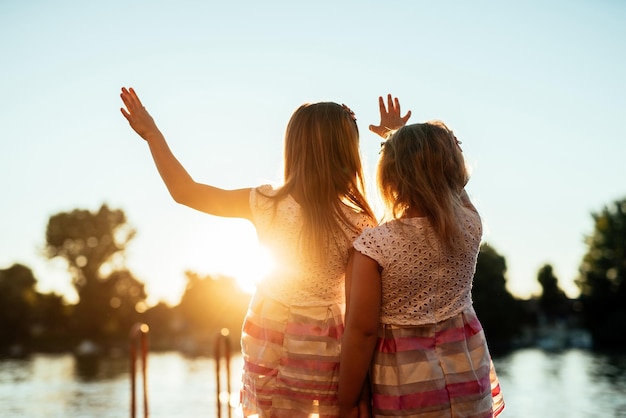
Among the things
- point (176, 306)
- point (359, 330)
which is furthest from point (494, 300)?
point (359, 330)

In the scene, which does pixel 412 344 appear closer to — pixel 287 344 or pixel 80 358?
pixel 287 344

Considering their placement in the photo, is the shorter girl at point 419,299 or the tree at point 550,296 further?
the tree at point 550,296

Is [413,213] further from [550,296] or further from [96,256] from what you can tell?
[550,296]

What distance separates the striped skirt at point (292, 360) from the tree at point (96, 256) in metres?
45.8

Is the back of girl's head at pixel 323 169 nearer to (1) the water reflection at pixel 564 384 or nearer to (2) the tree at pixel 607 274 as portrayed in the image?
(1) the water reflection at pixel 564 384

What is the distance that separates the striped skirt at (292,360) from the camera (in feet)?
6.52

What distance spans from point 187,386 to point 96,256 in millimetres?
14584

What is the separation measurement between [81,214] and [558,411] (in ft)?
107

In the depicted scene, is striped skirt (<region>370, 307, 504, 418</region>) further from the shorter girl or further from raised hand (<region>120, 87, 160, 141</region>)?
raised hand (<region>120, 87, 160, 141</region>)

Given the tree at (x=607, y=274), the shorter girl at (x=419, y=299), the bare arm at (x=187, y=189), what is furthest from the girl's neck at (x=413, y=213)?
the tree at (x=607, y=274)

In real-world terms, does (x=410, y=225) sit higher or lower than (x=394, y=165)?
lower

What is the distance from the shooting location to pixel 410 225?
1966 mm

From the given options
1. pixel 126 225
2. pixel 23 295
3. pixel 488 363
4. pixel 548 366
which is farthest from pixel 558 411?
pixel 23 295

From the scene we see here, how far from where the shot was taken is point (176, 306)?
55.2m
